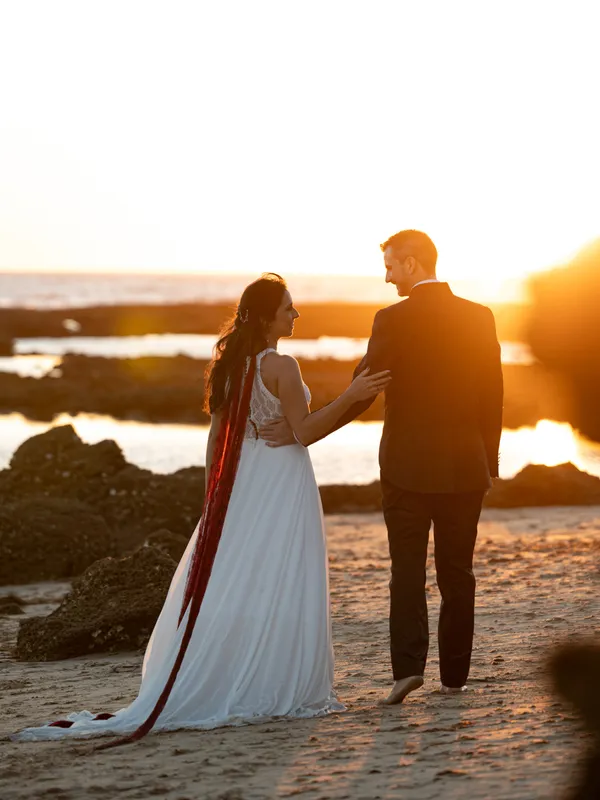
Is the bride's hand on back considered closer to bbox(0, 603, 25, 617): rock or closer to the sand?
the sand

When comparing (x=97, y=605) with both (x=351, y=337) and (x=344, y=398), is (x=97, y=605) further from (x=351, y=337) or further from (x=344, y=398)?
(x=351, y=337)

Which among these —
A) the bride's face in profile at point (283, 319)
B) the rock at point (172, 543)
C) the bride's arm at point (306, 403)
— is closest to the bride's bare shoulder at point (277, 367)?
the bride's arm at point (306, 403)

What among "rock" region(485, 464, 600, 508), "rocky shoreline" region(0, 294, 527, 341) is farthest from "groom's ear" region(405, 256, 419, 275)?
"rocky shoreline" region(0, 294, 527, 341)

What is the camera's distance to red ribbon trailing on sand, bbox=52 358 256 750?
4.67m

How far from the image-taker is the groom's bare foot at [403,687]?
4.65 meters

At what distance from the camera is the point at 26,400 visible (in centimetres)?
3003

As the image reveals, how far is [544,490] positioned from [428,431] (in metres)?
10.4

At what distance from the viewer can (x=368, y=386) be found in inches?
178

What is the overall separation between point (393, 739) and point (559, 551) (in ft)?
21.0

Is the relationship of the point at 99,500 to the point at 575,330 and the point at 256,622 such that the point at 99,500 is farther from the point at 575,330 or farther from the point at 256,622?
the point at 575,330

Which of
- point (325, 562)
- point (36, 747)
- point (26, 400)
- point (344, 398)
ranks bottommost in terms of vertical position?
point (36, 747)

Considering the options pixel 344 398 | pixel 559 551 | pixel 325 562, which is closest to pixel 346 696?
pixel 325 562

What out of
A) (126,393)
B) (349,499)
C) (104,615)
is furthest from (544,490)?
(126,393)

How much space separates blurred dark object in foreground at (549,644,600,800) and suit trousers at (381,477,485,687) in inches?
154
